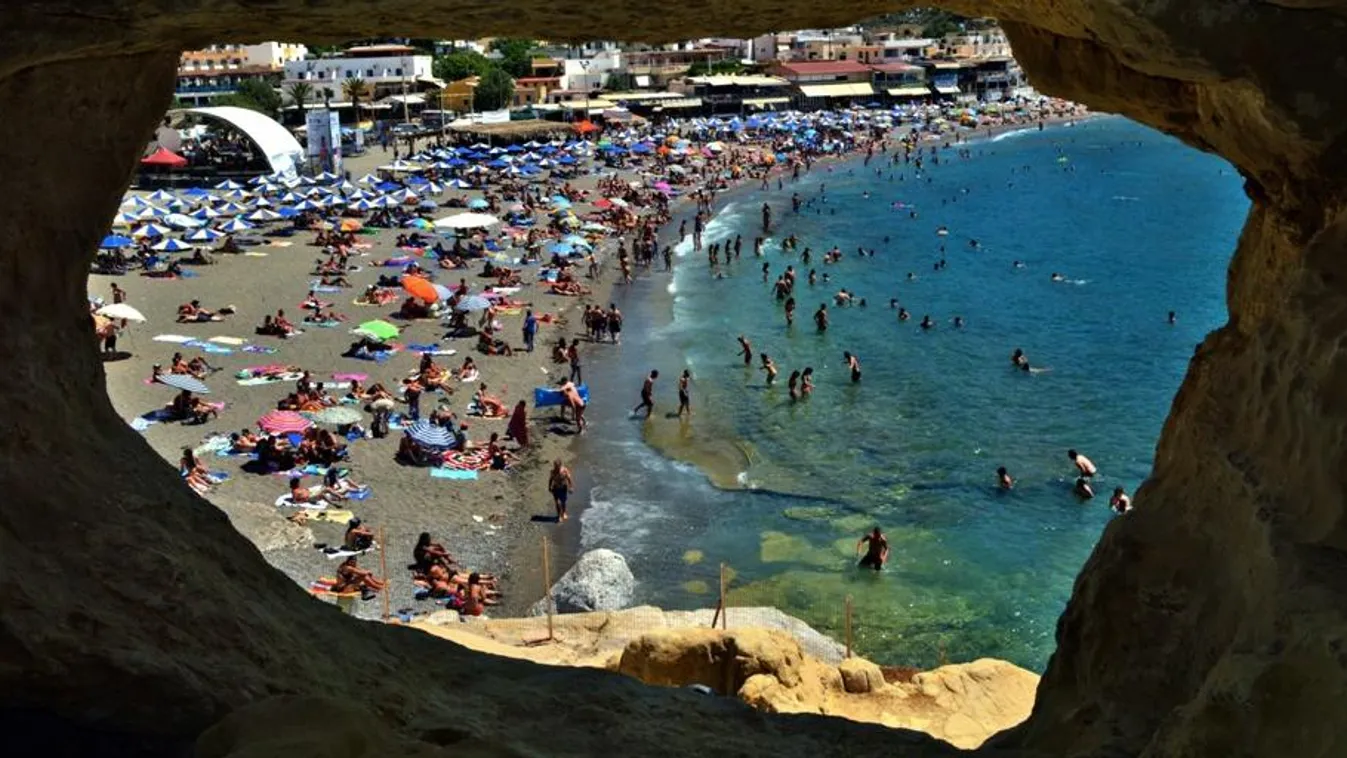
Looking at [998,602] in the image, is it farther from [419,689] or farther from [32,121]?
[32,121]

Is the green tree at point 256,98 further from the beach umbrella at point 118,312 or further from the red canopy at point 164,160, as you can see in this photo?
the beach umbrella at point 118,312

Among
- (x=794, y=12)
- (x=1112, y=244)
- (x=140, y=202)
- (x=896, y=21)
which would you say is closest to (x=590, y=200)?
(x=140, y=202)

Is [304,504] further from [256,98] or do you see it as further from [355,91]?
[355,91]

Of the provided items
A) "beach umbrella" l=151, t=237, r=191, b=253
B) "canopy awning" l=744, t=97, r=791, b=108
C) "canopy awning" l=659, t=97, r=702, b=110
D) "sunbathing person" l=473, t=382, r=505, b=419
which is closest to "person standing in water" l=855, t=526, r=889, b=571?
"sunbathing person" l=473, t=382, r=505, b=419

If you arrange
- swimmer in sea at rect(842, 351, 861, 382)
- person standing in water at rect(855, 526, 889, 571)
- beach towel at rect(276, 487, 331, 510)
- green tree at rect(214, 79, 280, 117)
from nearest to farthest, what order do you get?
person standing in water at rect(855, 526, 889, 571) → beach towel at rect(276, 487, 331, 510) → swimmer in sea at rect(842, 351, 861, 382) → green tree at rect(214, 79, 280, 117)

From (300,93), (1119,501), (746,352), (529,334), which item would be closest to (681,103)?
(300,93)

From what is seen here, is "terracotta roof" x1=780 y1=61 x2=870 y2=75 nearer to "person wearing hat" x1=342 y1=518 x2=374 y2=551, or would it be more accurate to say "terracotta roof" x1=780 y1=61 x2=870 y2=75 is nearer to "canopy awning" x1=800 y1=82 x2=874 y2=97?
"canopy awning" x1=800 y1=82 x2=874 y2=97

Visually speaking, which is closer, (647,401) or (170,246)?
(647,401)
